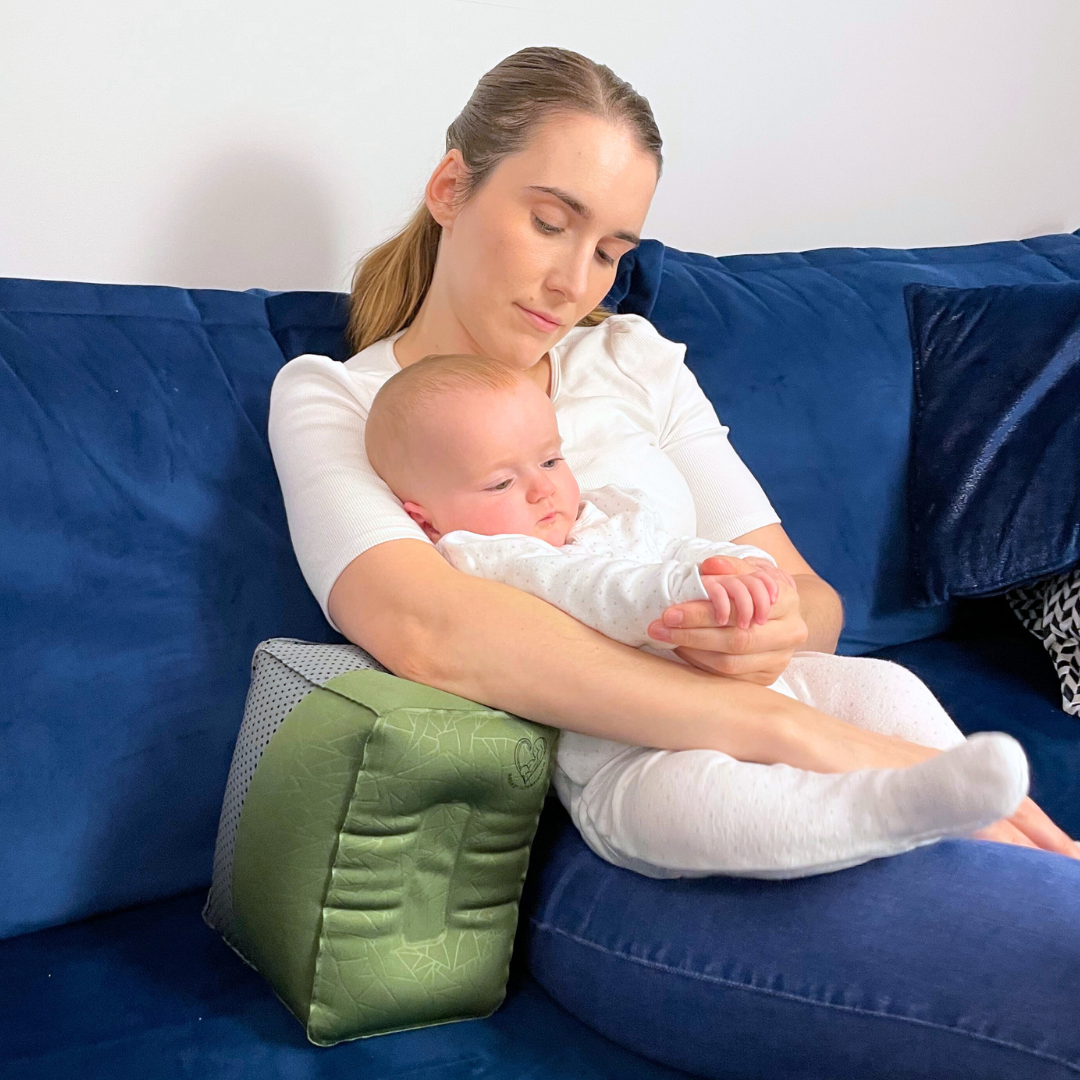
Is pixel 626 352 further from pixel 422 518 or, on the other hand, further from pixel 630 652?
pixel 630 652

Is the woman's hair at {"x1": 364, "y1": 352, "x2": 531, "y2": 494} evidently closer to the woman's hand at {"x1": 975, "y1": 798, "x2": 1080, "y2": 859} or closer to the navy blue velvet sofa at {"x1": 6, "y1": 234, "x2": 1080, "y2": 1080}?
the navy blue velvet sofa at {"x1": 6, "y1": 234, "x2": 1080, "y2": 1080}

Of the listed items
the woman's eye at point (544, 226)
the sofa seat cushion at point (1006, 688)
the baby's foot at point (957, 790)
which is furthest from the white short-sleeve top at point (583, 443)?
the baby's foot at point (957, 790)

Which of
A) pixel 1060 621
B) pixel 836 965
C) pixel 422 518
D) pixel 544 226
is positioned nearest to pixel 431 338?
pixel 544 226

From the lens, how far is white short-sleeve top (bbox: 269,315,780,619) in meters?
1.28

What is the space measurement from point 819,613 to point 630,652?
410 millimetres

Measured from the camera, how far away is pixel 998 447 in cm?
183

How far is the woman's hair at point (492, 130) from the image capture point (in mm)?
1470

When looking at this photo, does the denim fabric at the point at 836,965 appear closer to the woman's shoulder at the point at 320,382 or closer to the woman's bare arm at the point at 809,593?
the woman's bare arm at the point at 809,593

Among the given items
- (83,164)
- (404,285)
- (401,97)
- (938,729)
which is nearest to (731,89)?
(401,97)

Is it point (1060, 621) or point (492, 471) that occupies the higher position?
point (492, 471)

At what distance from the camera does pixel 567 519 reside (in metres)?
1.35

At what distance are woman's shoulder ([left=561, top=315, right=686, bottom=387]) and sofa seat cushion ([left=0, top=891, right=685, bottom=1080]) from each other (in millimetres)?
784

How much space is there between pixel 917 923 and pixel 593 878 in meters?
0.31

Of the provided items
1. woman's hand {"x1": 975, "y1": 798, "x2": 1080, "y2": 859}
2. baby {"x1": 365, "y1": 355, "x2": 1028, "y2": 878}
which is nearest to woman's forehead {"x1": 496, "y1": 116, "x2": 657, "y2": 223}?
baby {"x1": 365, "y1": 355, "x2": 1028, "y2": 878}
